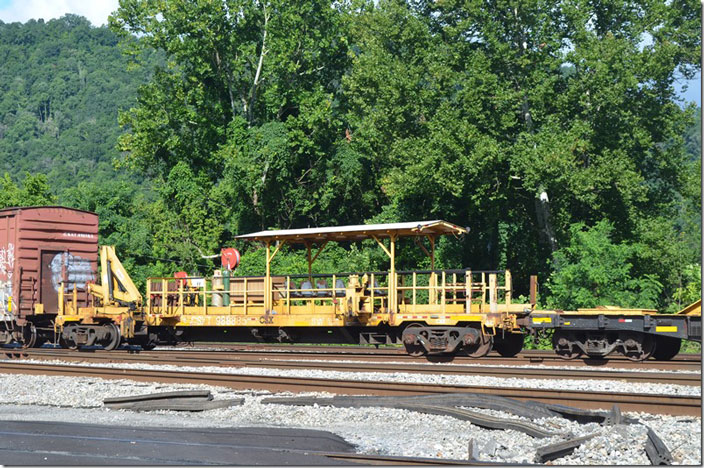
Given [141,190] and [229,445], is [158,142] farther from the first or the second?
[141,190]

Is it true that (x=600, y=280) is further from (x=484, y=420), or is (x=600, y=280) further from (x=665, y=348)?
(x=484, y=420)

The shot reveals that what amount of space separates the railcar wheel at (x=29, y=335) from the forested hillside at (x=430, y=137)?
11.8 meters

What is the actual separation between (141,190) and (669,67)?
61602 millimetres

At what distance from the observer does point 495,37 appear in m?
30.4

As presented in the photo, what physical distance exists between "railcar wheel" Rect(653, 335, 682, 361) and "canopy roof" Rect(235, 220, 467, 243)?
525cm

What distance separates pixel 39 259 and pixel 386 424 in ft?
51.7

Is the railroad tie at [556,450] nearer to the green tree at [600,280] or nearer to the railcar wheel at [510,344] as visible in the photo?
the railcar wheel at [510,344]

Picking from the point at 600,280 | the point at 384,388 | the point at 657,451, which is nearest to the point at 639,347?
the point at 384,388

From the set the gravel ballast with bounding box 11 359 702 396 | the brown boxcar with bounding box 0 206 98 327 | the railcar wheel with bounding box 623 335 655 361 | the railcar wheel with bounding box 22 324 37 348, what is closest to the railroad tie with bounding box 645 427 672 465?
the gravel ballast with bounding box 11 359 702 396

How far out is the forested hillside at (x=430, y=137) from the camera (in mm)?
29203

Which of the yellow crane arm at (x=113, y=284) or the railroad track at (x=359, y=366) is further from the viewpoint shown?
the yellow crane arm at (x=113, y=284)

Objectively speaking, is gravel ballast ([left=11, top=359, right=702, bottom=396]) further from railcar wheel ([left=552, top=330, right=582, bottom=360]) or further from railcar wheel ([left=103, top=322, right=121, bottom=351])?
railcar wheel ([left=103, top=322, right=121, bottom=351])


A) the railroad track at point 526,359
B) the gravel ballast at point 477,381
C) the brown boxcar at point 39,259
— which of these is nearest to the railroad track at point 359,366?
the gravel ballast at point 477,381

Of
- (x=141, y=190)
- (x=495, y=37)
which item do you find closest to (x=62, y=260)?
(x=495, y=37)
